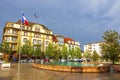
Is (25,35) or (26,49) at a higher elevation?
(25,35)

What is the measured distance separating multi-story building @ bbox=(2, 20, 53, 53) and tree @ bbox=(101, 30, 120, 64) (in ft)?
125

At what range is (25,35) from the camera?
2670 inches

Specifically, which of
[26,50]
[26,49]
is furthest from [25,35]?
[26,50]

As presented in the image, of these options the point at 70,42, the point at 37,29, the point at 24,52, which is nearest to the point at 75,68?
the point at 24,52

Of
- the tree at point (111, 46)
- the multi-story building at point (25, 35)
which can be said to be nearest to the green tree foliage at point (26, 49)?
the multi-story building at point (25, 35)

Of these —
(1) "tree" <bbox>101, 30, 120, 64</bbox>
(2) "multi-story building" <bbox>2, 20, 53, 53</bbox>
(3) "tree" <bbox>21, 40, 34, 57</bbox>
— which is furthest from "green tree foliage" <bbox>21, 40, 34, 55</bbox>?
(1) "tree" <bbox>101, 30, 120, 64</bbox>

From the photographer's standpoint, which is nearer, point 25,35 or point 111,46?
point 111,46

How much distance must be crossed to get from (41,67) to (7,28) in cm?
3879

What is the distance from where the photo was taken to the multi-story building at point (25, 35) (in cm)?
6331

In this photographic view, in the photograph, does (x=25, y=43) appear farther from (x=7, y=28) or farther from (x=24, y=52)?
(x=7, y=28)

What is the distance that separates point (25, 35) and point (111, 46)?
46365mm

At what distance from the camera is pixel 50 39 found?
7725cm

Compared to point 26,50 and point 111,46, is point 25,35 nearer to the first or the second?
point 26,50

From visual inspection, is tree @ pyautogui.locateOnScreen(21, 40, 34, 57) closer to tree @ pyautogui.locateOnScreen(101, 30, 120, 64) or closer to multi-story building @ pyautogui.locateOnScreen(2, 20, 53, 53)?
multi-story building @ pyautogui.locateOnScreen(2, 20, 53, 53)
